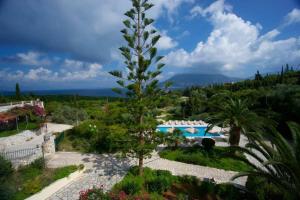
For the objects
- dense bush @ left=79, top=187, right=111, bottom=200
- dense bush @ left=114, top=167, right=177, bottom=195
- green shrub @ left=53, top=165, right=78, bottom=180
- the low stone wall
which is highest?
the low stone wall

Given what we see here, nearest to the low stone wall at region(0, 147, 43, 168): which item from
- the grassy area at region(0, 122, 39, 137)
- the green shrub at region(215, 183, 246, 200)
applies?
the grassy area at region(0, 122, 39, 137)

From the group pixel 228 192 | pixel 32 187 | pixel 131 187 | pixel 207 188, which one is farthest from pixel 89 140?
pixel 228 192

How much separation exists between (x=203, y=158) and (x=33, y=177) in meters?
8.42

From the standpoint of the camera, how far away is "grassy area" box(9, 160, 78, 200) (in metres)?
7.71

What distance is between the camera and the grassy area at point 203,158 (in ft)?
36.2

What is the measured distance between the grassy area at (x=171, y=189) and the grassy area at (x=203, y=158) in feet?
7.54

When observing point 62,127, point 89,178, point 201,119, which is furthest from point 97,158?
point 201,119

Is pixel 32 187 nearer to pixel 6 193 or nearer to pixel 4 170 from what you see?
pixel 6 193

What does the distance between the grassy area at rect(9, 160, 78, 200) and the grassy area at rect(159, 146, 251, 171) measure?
555 centimetres

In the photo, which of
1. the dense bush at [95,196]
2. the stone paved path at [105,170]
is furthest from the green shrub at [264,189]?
the dense bush at [95,196]

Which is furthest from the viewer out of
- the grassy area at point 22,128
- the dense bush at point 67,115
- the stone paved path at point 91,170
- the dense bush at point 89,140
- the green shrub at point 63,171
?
the dense bush at point 67,115

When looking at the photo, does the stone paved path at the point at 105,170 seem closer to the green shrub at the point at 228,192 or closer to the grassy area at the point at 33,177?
the grassy area at the point at 33,177

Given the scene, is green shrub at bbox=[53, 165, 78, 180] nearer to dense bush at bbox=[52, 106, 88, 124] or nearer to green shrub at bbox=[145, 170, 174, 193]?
green shrub at bbox=[145, 170, 174, 193]

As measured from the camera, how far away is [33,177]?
869 cm
